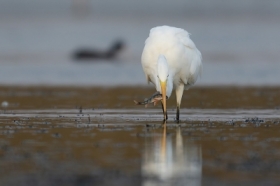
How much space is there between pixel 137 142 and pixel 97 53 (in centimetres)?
1994

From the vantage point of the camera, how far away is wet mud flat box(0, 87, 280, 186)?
792cm

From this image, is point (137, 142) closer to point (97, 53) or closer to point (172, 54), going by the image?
point (172, 54)

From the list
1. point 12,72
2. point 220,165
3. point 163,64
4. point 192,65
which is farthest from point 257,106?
point 12,72

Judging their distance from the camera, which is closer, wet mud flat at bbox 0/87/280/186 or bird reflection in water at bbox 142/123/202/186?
bird reflection in water at bbox 142/123/202/186

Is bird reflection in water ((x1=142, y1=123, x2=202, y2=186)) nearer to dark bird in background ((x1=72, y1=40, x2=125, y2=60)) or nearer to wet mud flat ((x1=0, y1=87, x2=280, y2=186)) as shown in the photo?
wet mud flat ((x1=0, y1=87, x2=280, y2=186))

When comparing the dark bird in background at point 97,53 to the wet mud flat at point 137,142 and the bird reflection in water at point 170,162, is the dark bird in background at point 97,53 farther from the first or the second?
the bird reflection in water at point 170,162

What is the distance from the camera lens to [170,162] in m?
8.59

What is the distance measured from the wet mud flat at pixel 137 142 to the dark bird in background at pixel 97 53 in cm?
1255

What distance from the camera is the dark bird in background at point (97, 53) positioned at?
28891 mm

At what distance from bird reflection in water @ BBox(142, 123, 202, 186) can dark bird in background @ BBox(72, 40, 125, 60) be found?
1841 cm

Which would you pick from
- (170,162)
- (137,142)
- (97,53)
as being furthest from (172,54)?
(97,53)

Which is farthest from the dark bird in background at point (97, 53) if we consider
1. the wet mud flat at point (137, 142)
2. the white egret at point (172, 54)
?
the white egret at point (172, 54)

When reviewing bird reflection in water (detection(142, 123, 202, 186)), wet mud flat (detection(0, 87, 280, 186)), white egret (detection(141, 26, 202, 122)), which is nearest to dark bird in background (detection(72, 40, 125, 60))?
wet mud flat (detection(0, 87, 280, 186))

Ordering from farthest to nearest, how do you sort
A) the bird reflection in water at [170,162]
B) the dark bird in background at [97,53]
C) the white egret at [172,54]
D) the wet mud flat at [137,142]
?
the dark bird in background at [97,53], the white egret at [172,54], the wet mud flat at [137,142], the bird reflection in water at [170,162]
